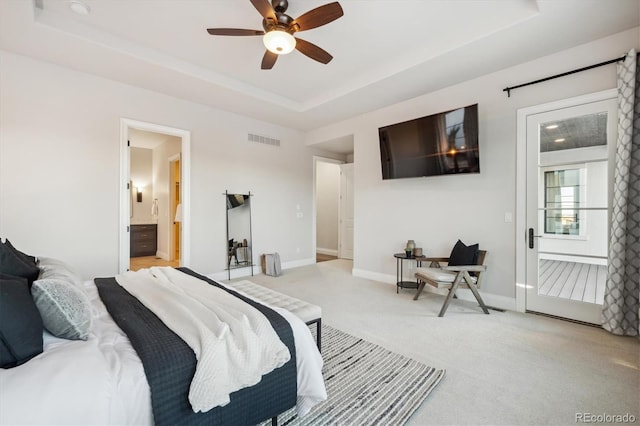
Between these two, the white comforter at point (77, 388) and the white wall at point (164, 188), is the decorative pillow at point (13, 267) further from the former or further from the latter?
the white wall at point (164, 188)

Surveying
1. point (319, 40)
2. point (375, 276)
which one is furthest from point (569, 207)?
point (319, 40)

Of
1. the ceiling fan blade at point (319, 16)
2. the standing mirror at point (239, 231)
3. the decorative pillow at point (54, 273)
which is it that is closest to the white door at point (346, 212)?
the standing mirror at point (239, 231)

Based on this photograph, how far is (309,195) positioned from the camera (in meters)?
6.26

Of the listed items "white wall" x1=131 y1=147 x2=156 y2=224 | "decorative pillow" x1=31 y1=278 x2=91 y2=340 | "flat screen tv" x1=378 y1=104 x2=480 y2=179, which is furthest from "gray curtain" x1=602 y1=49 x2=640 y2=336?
"white wall" x1=131 y1=147 x2=156 y2=224

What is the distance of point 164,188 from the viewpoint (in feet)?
21.2

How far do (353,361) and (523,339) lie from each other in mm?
1680

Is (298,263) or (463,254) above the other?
(463,254)

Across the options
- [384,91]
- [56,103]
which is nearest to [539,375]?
[384,91]

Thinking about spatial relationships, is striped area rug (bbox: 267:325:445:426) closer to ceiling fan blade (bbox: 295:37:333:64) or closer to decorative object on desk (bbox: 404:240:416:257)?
decorative object on desk (bbox: 404:240:416:257)

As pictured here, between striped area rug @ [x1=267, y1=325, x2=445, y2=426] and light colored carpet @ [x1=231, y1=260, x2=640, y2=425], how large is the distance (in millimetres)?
85

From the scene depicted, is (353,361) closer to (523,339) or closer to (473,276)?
(523,339)

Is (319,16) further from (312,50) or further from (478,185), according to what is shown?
(478,185)

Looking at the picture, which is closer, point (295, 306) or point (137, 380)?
point (137, 380)

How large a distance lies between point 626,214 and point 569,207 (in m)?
0.44
